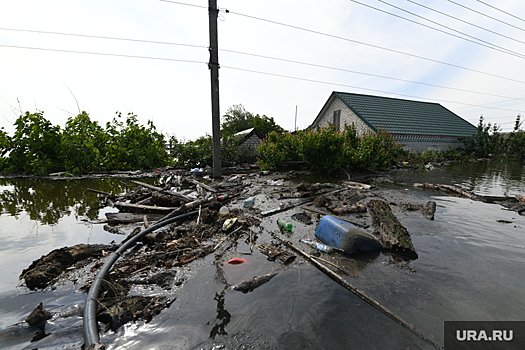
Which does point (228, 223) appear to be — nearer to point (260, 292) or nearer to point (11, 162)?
point (260, 292)

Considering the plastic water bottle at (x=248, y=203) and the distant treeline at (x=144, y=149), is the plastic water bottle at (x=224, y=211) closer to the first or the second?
the plastic water bottle at (x=248, y=203)

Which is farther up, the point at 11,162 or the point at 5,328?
the point at 11,162

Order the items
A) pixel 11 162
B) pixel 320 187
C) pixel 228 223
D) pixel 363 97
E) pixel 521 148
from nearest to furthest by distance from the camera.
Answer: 1. pixel 228 223
2. pixel 320 187
3. pixel 11 162
4. pixel 521 148
5. pixel 363 97

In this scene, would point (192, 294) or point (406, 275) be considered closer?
point (192, 294)

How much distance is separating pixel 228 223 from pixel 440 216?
5.34 metres

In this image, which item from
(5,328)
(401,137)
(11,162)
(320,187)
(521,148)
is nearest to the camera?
(5,328)

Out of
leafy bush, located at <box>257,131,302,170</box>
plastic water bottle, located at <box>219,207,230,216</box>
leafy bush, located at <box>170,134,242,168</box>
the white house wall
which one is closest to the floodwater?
plastic water bottle, located at <box>219,207,230,216</box>

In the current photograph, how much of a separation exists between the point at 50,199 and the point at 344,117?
21926mm

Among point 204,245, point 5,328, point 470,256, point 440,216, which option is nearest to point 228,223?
point 204,245

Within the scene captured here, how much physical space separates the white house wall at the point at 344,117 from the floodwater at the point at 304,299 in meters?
15.5

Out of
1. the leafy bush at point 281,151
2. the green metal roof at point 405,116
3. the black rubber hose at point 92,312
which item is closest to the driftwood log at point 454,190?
the leafy bush at point 281,151

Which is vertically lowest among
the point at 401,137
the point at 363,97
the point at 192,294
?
the point at 192,294

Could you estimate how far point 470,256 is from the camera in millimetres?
3771
